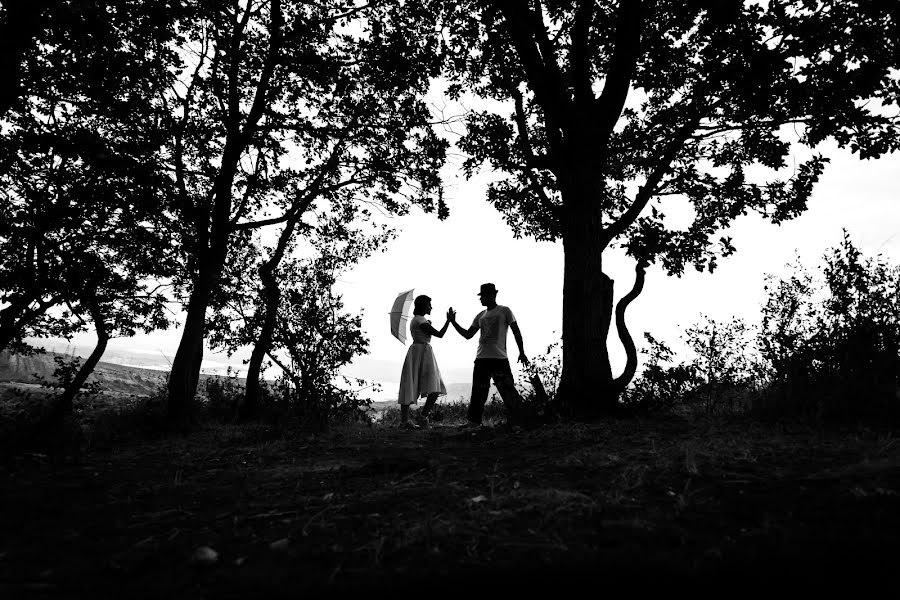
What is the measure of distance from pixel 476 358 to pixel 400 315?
1878 millimetres

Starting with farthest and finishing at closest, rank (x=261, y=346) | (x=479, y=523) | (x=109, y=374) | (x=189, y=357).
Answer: (x=109, y=374)
(x=261, y=346)
(x=189, y=357)
(x=479, y=523)

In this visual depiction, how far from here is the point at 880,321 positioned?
5949 mm

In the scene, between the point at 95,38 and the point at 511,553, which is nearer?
the point at 511,553

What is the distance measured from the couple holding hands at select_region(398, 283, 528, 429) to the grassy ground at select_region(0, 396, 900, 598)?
12.2ft

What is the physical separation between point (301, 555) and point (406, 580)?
58 centimetres

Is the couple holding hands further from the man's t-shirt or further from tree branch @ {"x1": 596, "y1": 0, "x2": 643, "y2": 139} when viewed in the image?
tree branch @ {"x1": 596, "y1": 0, "x2": 643, "y2": 139}

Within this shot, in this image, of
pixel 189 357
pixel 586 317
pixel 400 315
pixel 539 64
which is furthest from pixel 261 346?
pixel 539 64

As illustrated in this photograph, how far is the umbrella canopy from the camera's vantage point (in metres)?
9.50

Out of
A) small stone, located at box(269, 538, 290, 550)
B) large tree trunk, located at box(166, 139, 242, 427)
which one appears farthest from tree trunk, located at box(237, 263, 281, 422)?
small stone, located at box(269, 538, 290, 550)

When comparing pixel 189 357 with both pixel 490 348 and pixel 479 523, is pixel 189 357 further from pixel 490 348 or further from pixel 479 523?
pixel 479 523

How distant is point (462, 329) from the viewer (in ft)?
28.4

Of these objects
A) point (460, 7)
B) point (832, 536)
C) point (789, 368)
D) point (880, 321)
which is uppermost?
point (460, 7)

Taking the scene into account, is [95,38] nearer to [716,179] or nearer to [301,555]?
[301,555]

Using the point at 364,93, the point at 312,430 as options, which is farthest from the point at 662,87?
the point at 312,430
